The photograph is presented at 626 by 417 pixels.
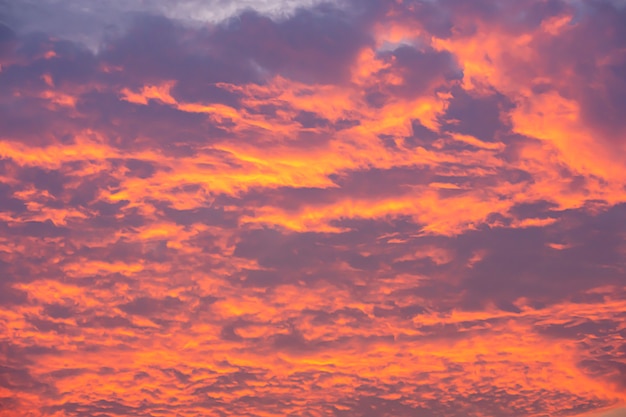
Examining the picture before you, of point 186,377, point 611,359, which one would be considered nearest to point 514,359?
point 611,359

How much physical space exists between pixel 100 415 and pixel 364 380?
45.2 ft

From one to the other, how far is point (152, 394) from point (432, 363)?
14.3 m

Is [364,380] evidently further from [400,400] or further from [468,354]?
[468,354]

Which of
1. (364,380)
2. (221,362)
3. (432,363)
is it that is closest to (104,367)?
(221,362)

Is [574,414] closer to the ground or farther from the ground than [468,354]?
closer to the ground

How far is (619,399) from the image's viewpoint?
118 feet

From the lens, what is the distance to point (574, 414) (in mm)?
36438

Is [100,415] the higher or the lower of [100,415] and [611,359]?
the lower

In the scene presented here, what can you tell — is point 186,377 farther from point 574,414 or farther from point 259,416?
point 574,414

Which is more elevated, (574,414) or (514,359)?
(514,359)

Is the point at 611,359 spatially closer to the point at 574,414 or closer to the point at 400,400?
the point at 574,414

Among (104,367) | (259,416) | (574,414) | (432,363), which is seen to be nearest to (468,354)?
(432,363)

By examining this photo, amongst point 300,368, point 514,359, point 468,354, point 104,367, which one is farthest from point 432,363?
point 104,367

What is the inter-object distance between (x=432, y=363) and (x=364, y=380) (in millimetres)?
3552
